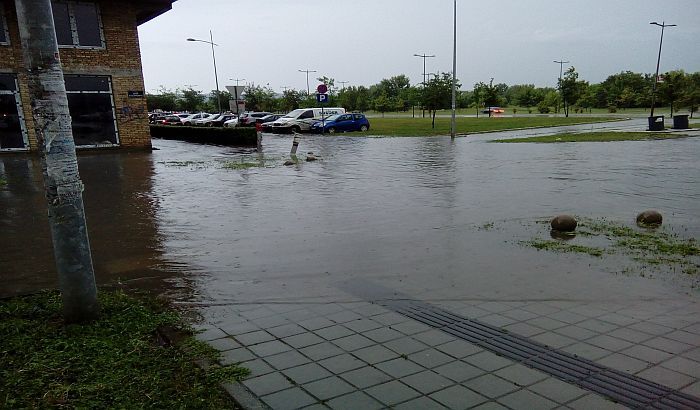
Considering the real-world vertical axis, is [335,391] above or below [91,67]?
Result: below

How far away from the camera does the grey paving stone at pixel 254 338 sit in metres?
4.22

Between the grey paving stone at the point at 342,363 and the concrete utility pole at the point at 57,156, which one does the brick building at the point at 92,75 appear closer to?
the concrete utility pole at the point at 57,156

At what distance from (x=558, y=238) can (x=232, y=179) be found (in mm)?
9677

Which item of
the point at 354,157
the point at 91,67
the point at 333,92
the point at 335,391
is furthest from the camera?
the point at 333,92

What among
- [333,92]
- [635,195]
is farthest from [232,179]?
[333,92]

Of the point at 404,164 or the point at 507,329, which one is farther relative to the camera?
the point at 404,164

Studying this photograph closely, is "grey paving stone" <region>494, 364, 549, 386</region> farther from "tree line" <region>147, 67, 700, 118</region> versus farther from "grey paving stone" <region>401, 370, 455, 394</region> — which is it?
"tree line" <region>147, 67, 700, 118</region>

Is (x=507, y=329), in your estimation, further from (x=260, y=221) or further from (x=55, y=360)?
(x=260, y=221)

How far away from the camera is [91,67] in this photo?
23250 mm

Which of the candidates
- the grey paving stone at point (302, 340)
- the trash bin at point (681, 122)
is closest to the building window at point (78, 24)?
the grey paving stone at point (302, 340)

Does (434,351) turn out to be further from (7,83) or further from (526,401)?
(7,83)

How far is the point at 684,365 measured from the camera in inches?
147

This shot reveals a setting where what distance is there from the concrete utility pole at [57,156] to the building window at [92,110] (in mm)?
21615

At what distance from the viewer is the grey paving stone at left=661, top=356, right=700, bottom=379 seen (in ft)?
11.9
